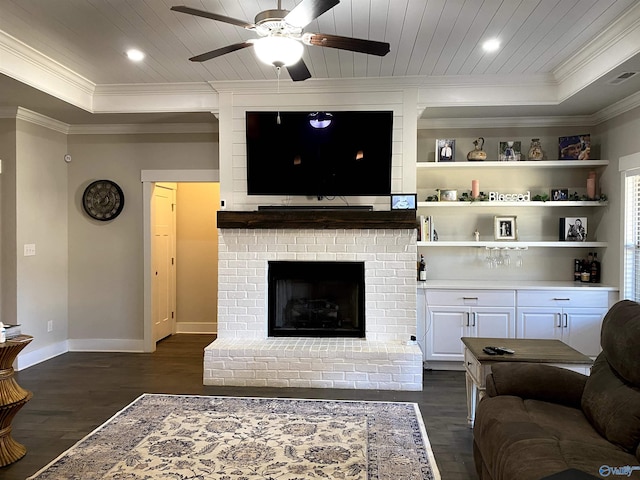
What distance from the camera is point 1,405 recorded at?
263 centimetres

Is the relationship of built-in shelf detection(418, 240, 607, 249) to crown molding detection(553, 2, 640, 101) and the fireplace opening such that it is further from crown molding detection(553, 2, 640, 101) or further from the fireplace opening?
crown molding detection(553, 2, 640, 101)

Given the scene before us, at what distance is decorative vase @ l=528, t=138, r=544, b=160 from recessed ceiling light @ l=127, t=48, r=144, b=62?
3.88m

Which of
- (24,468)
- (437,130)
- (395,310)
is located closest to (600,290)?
(395,310)

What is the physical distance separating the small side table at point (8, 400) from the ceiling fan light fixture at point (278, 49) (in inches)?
89.3

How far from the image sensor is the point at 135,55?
12.2ft

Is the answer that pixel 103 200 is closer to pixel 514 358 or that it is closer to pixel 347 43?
pixel 347 43

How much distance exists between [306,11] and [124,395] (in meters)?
3.37

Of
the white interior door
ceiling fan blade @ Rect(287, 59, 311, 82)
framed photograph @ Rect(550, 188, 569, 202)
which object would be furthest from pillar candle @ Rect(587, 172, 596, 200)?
the white interior door

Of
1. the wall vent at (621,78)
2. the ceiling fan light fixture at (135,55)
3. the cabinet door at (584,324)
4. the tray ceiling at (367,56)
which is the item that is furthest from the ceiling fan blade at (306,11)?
the cabinet door at (584,324)

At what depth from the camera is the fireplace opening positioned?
14.5ft

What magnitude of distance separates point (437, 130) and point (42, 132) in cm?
435

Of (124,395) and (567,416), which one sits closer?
(567,416)

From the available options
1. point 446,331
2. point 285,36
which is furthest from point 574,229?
point 285,36

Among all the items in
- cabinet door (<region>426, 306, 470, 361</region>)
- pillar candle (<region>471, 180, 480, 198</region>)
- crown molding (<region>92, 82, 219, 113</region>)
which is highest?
crown molding (<region>92, 82, 219, 113</region>)
